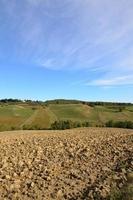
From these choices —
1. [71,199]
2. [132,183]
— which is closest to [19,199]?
[71,199]

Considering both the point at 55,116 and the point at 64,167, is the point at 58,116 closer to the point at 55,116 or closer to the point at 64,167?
the point at 55,116

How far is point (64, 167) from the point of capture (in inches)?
596

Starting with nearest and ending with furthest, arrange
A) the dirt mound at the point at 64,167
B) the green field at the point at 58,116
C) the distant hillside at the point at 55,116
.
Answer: the dirt mound at the point at 64,167, the distant hillside at the point at 55,116, the green field at the point at 58,116

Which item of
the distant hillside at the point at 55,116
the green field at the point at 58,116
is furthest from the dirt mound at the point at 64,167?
the green field at the point at 58,116

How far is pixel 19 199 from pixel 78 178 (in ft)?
7.85

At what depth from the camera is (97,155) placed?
55.6ft

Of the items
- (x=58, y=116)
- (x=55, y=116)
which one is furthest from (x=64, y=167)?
(x=58, y=116)

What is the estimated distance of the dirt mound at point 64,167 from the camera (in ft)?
40.8

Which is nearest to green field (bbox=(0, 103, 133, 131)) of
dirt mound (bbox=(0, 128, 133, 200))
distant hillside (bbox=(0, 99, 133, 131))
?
distant hillside (bbox=(0, 99, 133, 131))

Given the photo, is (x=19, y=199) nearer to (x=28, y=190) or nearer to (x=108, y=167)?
(x=28, y=190)

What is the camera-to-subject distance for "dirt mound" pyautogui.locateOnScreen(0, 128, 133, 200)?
40.8ft

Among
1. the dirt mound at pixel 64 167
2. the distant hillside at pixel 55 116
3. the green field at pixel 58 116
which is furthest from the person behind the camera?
the green field at pixel 58 116

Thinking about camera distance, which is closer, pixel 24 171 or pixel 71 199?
pixel 71 199

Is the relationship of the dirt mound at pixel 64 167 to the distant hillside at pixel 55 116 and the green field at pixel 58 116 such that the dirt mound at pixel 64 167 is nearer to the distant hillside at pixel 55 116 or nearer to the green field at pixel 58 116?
the distant hillside at pixel 55 116
